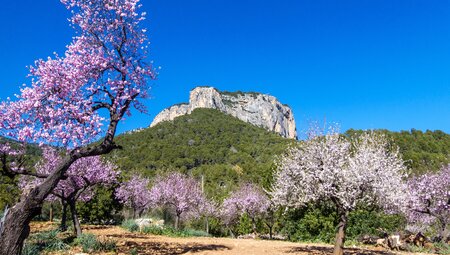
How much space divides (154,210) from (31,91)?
3188 centimetres

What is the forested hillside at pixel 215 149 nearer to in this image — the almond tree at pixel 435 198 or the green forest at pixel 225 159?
the green forest at pixel 225 159

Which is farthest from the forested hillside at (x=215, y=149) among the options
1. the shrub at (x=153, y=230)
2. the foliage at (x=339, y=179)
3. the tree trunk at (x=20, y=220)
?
the tree trunk at (x=20, y=220)

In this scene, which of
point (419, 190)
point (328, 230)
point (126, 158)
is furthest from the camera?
point (126, 158)

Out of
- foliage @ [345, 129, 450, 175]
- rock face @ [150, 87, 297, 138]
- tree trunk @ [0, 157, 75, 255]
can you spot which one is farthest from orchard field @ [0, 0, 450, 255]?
rock face @ [150, 87, 297, 138]

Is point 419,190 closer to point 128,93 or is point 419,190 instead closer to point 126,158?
point 128,93

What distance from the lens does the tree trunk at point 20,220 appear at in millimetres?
8359

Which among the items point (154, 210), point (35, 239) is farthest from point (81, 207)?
point (35, 239)

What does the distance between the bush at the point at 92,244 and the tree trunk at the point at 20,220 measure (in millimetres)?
3802

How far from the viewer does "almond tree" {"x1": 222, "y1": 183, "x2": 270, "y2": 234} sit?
103 ft

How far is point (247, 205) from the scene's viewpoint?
3164 cm

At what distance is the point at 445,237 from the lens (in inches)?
732

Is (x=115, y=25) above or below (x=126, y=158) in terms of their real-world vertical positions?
below

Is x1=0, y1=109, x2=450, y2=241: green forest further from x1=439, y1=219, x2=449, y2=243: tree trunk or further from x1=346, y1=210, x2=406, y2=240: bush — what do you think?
x1=439, y1=219, x2=449, y2=243: tree trunk

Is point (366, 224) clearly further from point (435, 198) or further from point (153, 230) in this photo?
point (153, 230)
